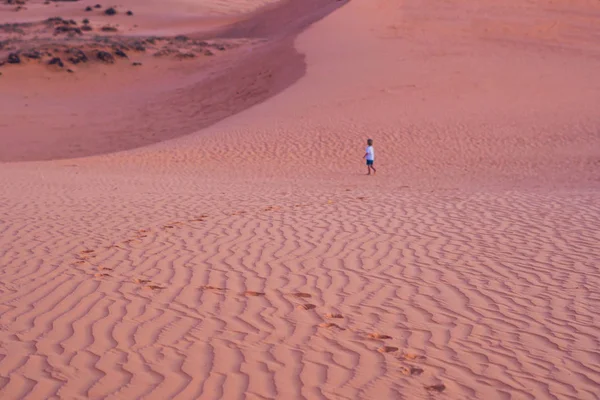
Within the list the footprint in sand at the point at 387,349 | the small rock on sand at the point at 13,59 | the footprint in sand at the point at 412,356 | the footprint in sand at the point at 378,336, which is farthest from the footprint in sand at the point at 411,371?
the small rock on sand at the point at 13,59

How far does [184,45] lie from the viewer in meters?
38.3

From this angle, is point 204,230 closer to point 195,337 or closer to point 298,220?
point 298,220

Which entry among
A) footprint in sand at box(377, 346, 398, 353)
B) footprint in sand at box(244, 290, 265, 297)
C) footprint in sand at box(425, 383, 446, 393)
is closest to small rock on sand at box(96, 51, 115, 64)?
footprint in sand at box(244, 290, 265, 297)

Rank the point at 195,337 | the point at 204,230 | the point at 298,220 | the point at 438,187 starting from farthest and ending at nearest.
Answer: the point at 438,187
the point at 298,220
the point at 204,230
the point at 195,337

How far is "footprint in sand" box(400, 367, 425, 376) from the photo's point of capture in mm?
4258

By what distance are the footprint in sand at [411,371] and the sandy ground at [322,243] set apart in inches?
0.7

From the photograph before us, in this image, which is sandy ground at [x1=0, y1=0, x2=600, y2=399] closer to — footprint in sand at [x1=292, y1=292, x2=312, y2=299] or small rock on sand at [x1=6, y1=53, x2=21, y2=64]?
footprint in sand at [x1=292, y1=292, x2=312, y2=299]

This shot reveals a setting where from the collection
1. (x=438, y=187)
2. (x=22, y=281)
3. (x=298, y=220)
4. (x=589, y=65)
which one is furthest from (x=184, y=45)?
(x=22, y=281)

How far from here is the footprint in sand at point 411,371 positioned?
14.0 ft

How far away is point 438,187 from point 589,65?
47.3ft

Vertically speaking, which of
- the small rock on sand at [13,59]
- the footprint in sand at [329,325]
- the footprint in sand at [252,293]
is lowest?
the footprint in sand at [252,293]

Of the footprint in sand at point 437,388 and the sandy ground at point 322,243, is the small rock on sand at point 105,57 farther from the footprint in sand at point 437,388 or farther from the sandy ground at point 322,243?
the footprint in sand at point 437,388

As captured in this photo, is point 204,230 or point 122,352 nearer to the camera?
point 122,352

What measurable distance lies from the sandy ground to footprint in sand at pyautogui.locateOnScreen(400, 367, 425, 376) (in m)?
0.02
